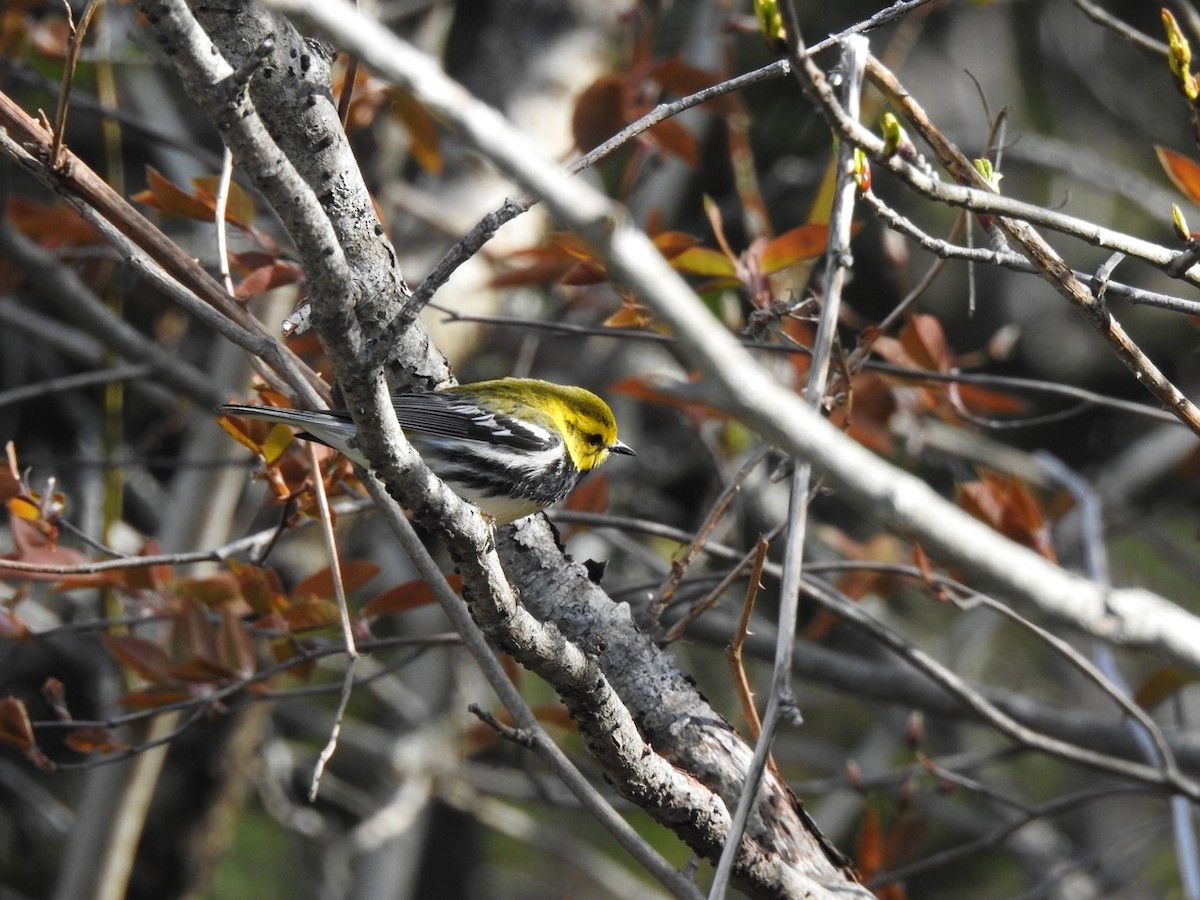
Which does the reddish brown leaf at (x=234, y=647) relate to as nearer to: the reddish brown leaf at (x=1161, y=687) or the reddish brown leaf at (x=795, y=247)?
the reddish brown leaf at (x=795, y=247)

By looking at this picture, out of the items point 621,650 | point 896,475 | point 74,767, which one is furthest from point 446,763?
point 896,475

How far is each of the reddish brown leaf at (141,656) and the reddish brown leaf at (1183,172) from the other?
198cm

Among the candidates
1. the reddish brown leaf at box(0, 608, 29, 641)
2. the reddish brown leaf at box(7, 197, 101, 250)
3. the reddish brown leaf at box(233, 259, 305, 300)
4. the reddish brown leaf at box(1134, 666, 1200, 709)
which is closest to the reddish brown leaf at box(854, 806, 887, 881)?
the reddish brown leaf at box(1134, 666, 1200, 709)

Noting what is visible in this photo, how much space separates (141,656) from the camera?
7.22ft

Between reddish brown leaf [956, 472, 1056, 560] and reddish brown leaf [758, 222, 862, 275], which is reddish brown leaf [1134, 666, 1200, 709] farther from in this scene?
reddish brown leaf [758, 222, 862, 275]

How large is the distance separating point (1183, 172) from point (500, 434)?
4.62 feet

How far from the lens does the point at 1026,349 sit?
5848 mm

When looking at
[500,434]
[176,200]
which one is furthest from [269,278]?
[500,434]

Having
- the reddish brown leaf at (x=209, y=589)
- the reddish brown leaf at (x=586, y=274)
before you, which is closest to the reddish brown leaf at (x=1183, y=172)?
the reddish brown leaf at (x=586, y=274)

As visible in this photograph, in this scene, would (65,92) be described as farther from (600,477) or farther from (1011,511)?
(1011,511)

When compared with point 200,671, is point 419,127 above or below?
above

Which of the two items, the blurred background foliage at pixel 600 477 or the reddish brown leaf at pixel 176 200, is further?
the blurred background foliage at pixel 600 477

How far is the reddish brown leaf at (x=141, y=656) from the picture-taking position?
219 cm

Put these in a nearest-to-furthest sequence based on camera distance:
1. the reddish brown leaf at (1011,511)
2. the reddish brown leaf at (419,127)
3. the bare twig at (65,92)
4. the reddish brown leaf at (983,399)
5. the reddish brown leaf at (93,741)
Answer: the bare twig at (65,92) → the reddish brown leaf at (93,741) → the reddish brown leaf at (1011,511) → the reddish brown leaf at (983,399) → the reddish brown leaf at (419,127)
